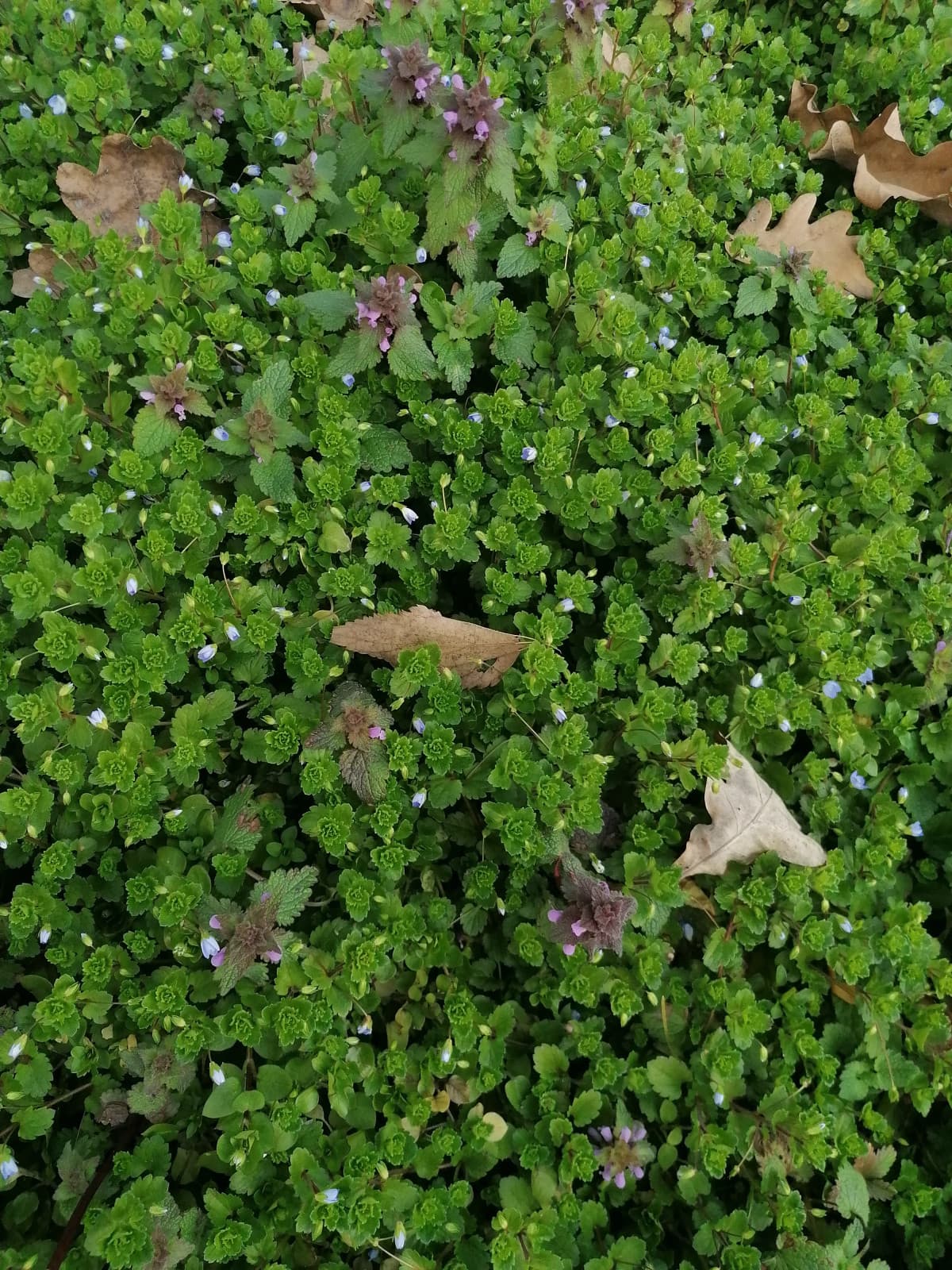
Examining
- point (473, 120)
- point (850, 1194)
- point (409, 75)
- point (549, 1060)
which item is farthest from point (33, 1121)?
point (409, 75)

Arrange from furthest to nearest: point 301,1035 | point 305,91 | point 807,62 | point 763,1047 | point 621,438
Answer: point 807,62
point 305,91
point 621,438
point 763,1047
point 301,1035

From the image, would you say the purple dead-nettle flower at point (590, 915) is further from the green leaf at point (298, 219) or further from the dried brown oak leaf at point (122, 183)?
the dried brown oak leaf at point (122, 183)

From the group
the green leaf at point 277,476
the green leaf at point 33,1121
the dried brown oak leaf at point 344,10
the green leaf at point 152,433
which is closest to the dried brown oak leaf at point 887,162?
the dried brown oak leaf at point 344,10

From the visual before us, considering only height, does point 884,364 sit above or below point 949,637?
above

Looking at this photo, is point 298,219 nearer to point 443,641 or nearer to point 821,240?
point 443,641

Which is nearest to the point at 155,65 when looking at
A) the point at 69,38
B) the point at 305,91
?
the point at 69,38

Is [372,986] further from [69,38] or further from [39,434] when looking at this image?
[69,38]
